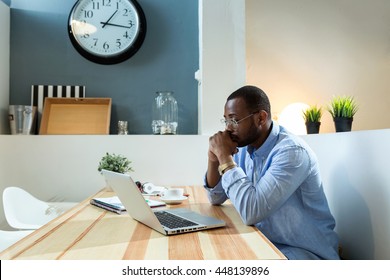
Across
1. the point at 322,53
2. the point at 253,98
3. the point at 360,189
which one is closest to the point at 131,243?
the point at 253,98

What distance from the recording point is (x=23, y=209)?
169 cm

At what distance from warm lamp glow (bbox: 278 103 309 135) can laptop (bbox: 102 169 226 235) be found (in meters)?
1.35

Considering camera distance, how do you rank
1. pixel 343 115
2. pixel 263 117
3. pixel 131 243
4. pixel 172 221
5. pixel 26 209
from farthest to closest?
pixel 26 209 < pixel 343 115 < pixel 263 117 < pixel 172 221 < pixel 131 243

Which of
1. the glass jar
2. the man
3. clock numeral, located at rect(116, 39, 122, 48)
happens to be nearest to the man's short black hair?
the man

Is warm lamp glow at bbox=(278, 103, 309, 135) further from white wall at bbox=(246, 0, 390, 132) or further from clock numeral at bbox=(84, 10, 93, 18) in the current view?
clock numeral at bbox=(84, 10, 93, 18)

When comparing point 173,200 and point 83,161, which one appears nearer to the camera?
point 173,200

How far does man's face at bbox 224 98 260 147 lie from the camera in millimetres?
1166

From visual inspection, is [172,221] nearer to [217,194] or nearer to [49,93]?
[217,194]

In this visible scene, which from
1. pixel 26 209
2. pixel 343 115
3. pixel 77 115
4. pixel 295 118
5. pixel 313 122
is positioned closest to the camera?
pixel 343 115

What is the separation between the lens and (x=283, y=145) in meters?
1.09

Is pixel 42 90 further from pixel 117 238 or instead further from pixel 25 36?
pixel 117 238

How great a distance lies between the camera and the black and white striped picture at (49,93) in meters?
2.36

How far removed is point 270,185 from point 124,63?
5.71ft
